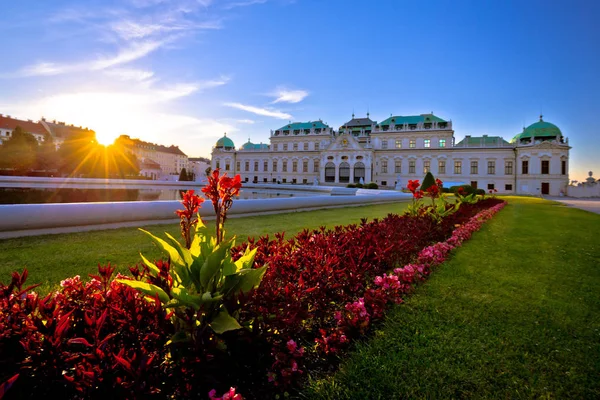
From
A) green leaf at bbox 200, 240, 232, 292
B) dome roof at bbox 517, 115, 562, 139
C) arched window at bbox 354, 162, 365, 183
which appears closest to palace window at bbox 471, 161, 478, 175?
dome roof at bbox 517, 115, 562, 139

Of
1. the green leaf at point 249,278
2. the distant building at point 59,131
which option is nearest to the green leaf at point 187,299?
the green leaf at point 249,278

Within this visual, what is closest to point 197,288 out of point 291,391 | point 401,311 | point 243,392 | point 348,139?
point 243,392

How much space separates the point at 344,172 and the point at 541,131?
1189 inches

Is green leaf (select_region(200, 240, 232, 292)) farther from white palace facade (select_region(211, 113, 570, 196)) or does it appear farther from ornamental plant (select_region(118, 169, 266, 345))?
white palace facade (select_region(211, 113, 570, 196))

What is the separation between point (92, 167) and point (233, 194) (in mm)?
42883

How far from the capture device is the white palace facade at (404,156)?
43.8 metres

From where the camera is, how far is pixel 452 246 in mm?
5688

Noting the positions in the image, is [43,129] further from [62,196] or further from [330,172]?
[62,196]

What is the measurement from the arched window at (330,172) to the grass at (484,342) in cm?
5005

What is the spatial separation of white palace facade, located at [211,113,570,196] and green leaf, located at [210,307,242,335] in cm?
4260

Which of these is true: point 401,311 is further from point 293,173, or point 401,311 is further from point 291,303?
point 293,173

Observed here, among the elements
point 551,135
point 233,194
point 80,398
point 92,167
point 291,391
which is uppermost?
point 551,135

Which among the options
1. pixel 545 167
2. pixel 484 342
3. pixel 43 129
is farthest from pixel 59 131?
pixel 545 167

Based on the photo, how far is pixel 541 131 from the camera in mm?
46156
